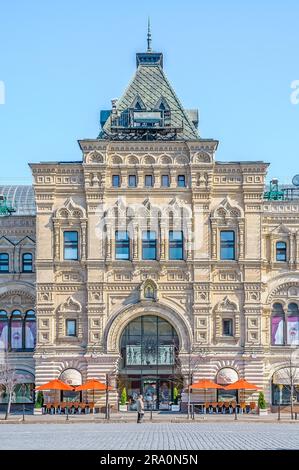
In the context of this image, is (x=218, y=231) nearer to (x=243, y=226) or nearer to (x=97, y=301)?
(x=243, y=226)

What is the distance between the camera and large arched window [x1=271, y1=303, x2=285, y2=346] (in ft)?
257

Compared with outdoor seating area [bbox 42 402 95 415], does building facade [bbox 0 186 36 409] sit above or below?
above

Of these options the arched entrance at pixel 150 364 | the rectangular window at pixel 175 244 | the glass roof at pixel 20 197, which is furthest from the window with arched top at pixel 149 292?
the glass roof at pixel 20 197

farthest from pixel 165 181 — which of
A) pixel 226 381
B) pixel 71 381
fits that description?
pixel 71 381

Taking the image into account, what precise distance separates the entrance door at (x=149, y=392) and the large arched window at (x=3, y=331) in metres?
10.9

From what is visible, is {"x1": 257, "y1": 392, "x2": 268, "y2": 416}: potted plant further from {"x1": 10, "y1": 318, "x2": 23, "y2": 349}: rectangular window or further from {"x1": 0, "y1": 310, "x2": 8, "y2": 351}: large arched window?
{"x1": 0, "y1": 310, "x2": 8, "y2": 351}: large arched window

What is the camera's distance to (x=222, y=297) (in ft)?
252

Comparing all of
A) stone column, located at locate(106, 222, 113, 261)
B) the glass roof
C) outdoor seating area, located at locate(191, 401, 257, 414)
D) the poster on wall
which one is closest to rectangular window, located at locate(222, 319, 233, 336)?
the poster on wall

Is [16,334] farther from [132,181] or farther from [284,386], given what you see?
[284,386]

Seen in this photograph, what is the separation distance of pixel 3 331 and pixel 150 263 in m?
12.5

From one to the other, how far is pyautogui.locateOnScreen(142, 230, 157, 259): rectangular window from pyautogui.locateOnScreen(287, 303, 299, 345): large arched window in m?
11.0

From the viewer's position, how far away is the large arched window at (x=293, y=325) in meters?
78.1

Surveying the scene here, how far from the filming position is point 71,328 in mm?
77000
